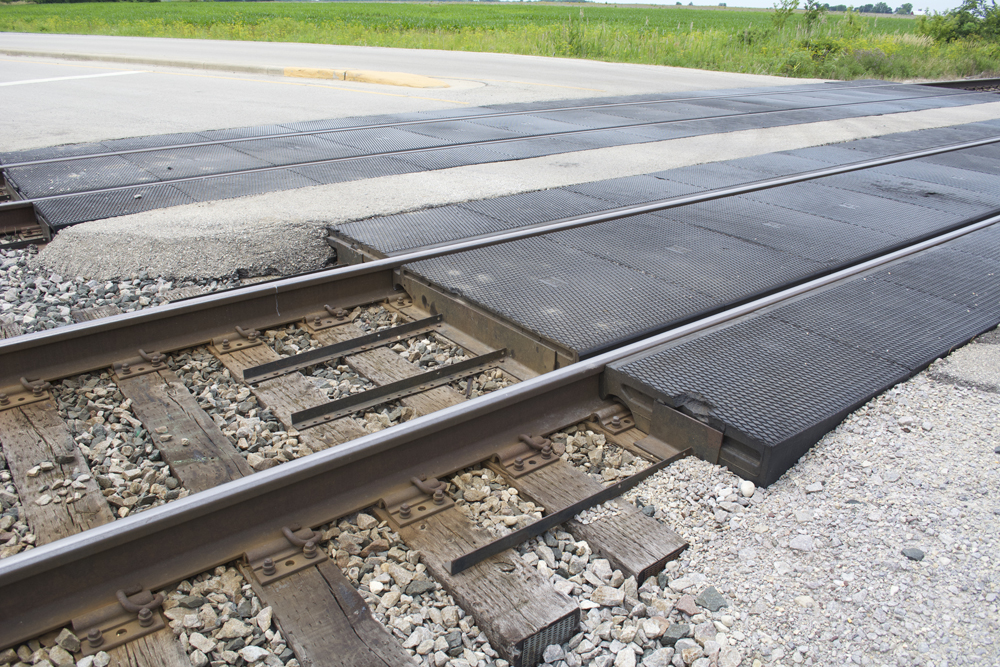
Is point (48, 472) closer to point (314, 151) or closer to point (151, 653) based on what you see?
point (151, 653)

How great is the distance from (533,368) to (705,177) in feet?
15.4

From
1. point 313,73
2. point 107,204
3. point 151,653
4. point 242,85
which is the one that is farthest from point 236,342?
point 313,73

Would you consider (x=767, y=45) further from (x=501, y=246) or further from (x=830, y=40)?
(x=501, y=246)

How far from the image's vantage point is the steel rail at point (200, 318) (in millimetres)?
3787

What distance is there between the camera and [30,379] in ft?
12.2

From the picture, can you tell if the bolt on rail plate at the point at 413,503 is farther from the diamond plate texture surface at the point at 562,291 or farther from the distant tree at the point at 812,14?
the distant tree at the point at 812,14

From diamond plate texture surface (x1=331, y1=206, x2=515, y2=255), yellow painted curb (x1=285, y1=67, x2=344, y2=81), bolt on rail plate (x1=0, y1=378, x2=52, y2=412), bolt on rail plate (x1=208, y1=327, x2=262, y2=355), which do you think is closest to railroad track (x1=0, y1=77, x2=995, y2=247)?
diamond plate texture surface (x1=331, y1=206, x2=515, y2=255)

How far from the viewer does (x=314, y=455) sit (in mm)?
2834

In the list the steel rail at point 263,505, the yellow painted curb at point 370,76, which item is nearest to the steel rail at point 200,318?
the steel rail at point 263,505

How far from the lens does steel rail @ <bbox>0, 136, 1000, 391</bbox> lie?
12.4 feet

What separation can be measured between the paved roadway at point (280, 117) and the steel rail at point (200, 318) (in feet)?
3.08

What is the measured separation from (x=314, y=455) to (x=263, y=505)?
0.26 m

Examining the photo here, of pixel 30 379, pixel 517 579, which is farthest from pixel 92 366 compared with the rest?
pixel 517 579

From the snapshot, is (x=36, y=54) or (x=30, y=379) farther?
(x=36, y=54)
